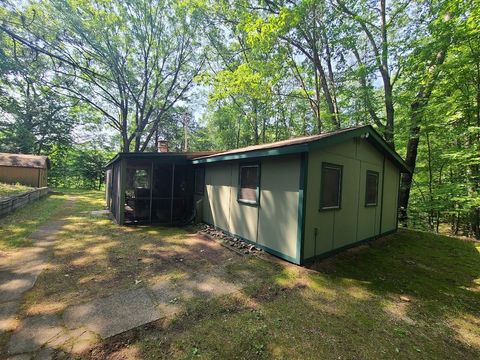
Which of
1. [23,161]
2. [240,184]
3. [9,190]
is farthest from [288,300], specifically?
[23,161]

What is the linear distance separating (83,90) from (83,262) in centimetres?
1906

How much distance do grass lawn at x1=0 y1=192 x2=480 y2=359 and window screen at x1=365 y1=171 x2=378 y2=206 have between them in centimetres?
127

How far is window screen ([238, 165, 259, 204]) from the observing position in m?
5.79

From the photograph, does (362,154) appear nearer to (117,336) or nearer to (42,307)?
(117,336)

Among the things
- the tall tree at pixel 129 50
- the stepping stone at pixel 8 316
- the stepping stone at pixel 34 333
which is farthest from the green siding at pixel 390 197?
the tall tree at pixel 129 50

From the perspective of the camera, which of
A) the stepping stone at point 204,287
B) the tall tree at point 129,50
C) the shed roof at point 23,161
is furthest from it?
the shed roof at point 23,161

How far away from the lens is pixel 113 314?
2.86 metres

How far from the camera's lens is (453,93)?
326 inches

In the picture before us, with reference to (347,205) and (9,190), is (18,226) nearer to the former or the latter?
(9,190)

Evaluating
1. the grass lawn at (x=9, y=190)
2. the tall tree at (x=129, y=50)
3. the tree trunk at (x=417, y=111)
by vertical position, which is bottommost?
the grass lawn at (x=9, y=190)

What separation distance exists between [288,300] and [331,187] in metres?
2.74

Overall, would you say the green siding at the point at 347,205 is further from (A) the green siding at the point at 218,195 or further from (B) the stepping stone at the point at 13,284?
(B) the stepping stone at the point at 13,284

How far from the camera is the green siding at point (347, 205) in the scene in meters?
4.67

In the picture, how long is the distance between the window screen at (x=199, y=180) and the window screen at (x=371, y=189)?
520cm
